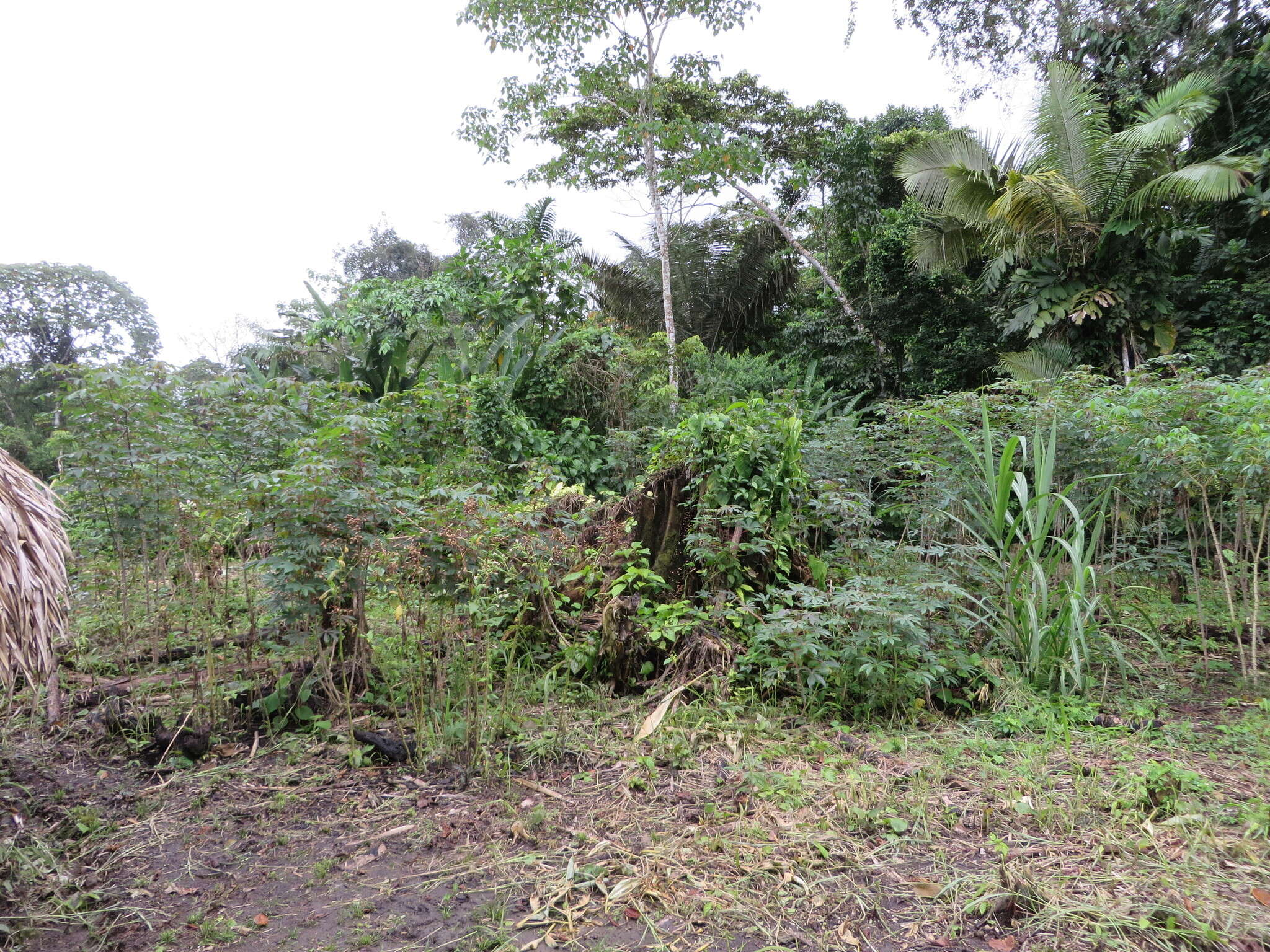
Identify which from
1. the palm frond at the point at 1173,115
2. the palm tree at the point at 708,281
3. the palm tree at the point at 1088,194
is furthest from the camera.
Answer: the palm tree at the point at 708,281

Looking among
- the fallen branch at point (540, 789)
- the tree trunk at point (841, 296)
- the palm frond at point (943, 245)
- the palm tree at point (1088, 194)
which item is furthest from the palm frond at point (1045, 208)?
the fallen branch at point (540, 789)

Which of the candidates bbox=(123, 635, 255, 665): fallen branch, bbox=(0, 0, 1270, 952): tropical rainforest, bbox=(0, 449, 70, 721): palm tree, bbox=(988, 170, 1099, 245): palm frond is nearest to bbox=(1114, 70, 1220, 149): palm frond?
bbox=(988, 170, 1099, 245): palm frond

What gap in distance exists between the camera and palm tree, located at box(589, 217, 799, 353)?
1312 centimetres

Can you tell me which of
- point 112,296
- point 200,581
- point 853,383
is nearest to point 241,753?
point 200,581

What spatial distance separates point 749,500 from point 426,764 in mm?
2121

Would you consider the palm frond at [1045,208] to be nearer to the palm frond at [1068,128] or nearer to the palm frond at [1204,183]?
the palm frond at [1068,128]

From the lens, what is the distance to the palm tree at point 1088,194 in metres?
8.02

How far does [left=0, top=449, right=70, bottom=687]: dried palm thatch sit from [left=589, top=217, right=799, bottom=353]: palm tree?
37.1 ft

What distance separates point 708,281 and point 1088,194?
6361 millimetres

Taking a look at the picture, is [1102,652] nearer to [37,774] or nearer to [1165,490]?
[1165,490]

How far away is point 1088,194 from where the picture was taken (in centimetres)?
862

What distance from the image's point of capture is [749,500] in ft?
12.8

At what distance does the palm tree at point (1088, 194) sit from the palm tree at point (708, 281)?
13.1 feet

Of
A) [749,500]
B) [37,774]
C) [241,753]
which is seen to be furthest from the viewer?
[749,500]
